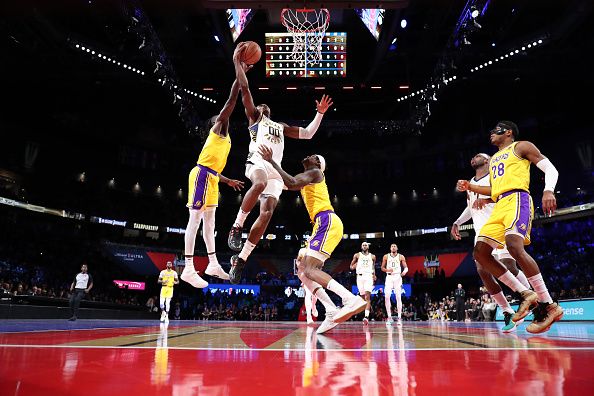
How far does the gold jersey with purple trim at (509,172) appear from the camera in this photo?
15.6 ft

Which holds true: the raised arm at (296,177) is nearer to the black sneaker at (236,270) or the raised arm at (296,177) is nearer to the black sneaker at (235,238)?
the black sneaker at (235,238)

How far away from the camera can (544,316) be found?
446cm

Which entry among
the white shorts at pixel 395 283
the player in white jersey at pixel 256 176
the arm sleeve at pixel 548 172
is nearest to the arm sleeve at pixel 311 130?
the player in white jersey at pixel 256 176

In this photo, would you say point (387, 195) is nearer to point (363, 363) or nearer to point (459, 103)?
point (459, 103)

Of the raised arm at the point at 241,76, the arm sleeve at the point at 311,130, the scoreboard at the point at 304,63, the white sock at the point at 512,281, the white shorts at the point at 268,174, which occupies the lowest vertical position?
the white sock at the point at 512,281

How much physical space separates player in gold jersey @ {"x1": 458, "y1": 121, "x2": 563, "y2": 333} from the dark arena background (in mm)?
37

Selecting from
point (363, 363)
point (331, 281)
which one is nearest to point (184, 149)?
point (331, 281)

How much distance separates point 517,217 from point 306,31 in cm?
789

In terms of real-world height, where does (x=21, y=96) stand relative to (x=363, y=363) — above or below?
above

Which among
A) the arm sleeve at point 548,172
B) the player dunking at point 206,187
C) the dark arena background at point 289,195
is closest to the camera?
the dark arena background at point 289,195

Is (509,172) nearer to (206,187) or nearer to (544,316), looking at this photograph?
(544,316)

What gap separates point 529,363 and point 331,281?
9.24ft

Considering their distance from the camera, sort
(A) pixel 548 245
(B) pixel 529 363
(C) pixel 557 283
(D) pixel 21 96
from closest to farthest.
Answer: (B) pixel 529 363 < (C) pixel 557 283 < (D) pixel 21 96 < (A) pixel 548 245

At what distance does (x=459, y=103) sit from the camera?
25.8 metres
